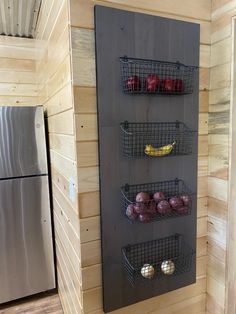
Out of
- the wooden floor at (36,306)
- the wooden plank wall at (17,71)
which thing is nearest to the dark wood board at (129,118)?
the wooden floor at (36,306)

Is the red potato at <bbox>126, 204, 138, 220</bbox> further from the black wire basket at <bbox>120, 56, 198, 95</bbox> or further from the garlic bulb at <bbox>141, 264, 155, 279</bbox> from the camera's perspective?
the black wire basket at <bbox>120, 56, 198, 95</bbox>

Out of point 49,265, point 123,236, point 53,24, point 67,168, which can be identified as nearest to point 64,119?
point 67,168

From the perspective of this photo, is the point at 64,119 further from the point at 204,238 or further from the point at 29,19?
the point at 29,19

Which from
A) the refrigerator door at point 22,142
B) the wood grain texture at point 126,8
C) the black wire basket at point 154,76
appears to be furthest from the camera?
the refrigerator door at point 22,142

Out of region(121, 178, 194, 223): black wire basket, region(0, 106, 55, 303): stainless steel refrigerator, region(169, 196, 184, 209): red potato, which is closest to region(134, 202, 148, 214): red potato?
region(121, 178, 194, 223): black wire basket

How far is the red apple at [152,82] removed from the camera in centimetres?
115

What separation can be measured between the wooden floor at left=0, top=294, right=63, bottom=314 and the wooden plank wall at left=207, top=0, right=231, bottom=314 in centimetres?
133

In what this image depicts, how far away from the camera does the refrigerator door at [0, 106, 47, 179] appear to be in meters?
1.86

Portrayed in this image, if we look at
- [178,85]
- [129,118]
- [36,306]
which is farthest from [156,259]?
[36,306]

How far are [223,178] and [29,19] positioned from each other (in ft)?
6.53

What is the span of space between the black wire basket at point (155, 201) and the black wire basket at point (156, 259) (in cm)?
16

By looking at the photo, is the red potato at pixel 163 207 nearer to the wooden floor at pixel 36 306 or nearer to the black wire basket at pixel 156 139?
the black wire basket at pixel 156 139

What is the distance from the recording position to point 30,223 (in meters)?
2.04

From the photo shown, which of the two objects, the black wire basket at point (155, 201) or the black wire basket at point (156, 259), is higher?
the black wire basket at point (155, 201)
